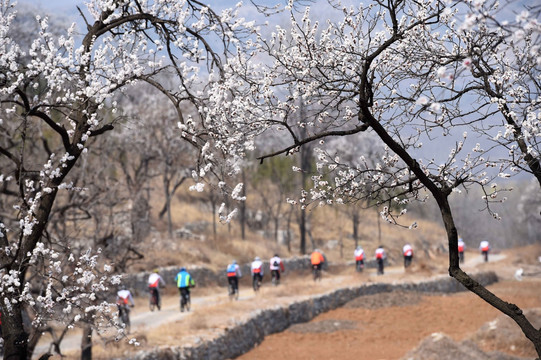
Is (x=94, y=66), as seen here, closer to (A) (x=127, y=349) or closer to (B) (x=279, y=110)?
(B) (x=279, y=110)

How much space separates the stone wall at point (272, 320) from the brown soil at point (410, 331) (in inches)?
13.7

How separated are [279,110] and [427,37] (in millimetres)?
1779

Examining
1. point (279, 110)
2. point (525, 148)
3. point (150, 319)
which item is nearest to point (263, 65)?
point (279, 110)

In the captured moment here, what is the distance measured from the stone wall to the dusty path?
35cm

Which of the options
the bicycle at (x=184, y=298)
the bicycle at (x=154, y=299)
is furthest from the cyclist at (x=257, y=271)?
the bicycle at (x=154, y=299)

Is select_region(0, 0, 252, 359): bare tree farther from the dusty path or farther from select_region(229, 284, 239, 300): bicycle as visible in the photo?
select_region(229, 284, 239, 300): bicycle

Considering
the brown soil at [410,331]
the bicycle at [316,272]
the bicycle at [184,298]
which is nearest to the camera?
the brown soil at [410,331]

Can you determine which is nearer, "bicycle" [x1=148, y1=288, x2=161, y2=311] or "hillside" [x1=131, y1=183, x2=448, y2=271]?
"bicycle" [x1=148, y1=288, x2=161, y2=311]

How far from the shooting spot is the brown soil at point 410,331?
1711cm

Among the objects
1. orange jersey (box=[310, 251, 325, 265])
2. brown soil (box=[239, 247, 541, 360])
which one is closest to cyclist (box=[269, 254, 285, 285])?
orange jersey (box=[310, 251, 325, 265])

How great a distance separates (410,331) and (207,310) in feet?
22.6

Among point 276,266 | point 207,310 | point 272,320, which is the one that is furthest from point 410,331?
point 276,266

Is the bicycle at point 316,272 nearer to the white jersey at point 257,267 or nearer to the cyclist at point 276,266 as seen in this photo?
the cyclist at point 276,266

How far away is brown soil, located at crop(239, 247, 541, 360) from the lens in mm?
17109
